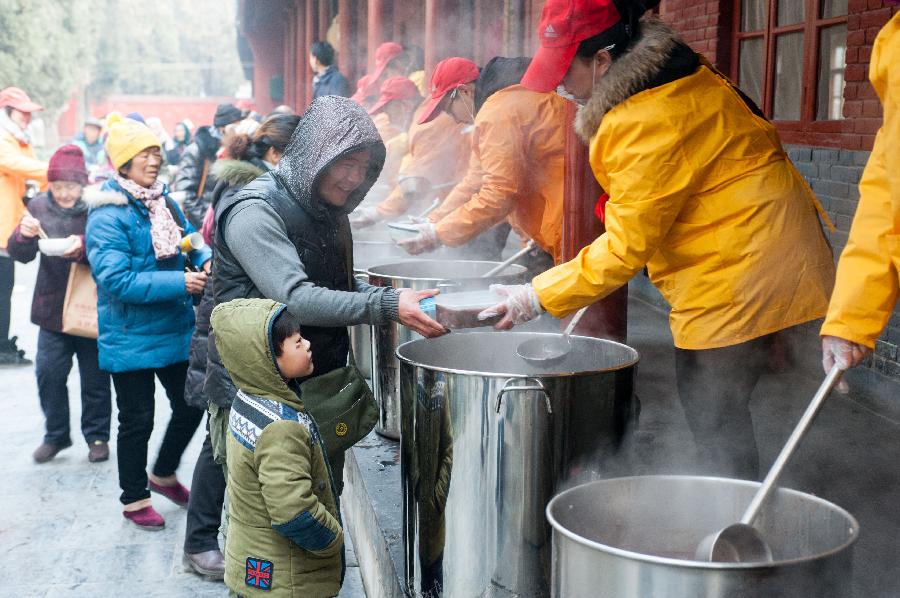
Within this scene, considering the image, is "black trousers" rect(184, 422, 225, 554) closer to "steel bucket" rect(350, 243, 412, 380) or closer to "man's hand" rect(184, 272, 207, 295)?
"man's hand" rect(184, 272, 207, 295)

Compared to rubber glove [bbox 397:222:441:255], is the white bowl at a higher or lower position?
lower

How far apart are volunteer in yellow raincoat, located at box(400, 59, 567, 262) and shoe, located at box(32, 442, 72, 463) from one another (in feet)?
8.58

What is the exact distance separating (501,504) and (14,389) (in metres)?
6.06

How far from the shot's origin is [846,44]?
544 centimetres

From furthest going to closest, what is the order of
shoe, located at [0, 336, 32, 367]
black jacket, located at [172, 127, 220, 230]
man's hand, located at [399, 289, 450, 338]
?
black jacket, located at [172, 127, 220, 230] < shoe, located at [0, 336, 32, 367] < man's hand, located at [399, 289, 450, 338]

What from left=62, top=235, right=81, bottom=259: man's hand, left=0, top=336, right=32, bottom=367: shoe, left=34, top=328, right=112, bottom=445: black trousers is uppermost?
left=62, top=235, right=81, bottom=259: man's hand

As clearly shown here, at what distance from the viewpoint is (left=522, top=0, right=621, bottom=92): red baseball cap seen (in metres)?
2.80

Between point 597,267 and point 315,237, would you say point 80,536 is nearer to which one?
point 315,237

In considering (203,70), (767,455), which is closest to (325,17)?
(767,455)

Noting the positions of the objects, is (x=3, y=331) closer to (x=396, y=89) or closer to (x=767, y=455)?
(x=396, y=89)

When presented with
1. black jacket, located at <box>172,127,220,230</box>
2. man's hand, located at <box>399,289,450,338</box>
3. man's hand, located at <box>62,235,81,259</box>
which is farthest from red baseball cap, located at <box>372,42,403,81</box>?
man's hand, located at <box>399,289,450,338</box>

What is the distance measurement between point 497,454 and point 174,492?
2.95 meters

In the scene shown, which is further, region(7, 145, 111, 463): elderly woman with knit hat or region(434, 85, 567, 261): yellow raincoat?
region(7, 145, 111, 463): elderly woman with knit hat

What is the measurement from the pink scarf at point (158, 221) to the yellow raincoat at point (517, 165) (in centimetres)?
120
